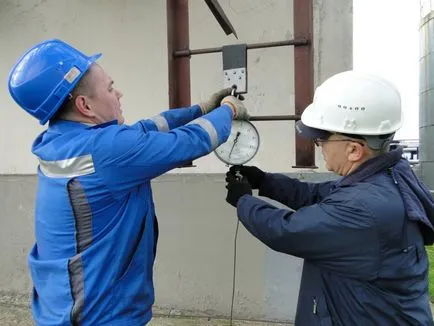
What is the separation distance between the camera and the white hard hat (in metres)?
1.39

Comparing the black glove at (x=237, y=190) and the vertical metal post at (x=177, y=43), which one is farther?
the vertical metal post at (x=177, y=43)

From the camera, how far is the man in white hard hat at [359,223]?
1251 millimetres

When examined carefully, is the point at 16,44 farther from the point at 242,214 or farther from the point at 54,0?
the point at 242,214

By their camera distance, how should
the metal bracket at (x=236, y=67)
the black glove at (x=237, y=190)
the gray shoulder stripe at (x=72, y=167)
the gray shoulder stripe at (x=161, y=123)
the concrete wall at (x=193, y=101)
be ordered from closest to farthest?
the gray shoulder stripe at (x=72, y=167)
the black glove at (x=237, y=190)
the gray shoulder stripe at (x=161, y=123)
the metal bracket at (x=236, y=67)
the concrete wall at (x=193, y=101)

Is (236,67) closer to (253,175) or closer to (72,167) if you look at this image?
(253,175)

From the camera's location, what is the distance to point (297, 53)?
249 centimetres

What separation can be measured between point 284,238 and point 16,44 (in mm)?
3339

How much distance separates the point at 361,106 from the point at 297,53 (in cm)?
120

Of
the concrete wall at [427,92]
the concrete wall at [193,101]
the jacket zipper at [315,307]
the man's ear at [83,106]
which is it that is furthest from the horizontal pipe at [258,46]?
the concrete wall at [427,92]

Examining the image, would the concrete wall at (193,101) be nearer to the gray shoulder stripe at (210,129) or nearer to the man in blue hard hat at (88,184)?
the gray shoulder stripe at (210,129)

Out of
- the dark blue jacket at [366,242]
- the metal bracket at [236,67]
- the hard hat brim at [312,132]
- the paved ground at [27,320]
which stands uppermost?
the metal bracket at [236,67]

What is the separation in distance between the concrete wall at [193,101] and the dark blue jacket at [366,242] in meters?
1.59

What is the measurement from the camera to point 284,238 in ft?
4.31

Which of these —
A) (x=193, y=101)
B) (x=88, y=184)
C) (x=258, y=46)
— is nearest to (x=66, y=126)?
(x=88, y=184)
